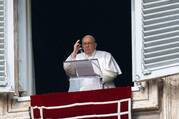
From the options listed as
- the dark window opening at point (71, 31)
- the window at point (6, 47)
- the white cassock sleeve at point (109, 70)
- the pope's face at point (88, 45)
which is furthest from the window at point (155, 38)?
the dark window opening at point (71, 31)

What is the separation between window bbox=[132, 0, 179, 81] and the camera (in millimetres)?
11164

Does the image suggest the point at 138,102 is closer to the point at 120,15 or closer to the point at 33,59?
the point at 33,59

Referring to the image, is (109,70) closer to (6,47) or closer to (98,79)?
(98,79)

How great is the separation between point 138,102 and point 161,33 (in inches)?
24.0

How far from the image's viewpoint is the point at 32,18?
40.7 feet

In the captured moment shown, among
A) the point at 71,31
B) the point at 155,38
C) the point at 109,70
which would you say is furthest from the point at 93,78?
the point at 71,31

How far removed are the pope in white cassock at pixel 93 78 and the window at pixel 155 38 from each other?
1.05ft

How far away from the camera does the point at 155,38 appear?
1127 centimetres

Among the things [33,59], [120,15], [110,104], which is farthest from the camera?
[120,15]

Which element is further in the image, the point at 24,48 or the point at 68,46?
the point at 68,46

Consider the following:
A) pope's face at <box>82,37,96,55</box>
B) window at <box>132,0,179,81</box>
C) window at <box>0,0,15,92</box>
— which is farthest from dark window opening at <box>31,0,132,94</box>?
window at <box>132,0,179,81</box>

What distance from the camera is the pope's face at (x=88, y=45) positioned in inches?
467

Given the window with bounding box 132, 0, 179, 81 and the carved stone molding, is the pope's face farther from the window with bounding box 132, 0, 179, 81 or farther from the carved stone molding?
the carved stone molding

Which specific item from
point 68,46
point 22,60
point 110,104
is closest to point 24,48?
point 22,60
